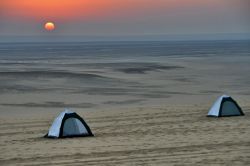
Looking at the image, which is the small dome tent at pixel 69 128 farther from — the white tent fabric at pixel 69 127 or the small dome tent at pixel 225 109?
the small dome tent at pixel 225 109

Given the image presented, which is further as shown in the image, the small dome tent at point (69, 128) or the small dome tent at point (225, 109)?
the small dome tent at point (225, 109)

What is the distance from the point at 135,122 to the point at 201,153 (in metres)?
6.69

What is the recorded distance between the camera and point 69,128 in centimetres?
1888

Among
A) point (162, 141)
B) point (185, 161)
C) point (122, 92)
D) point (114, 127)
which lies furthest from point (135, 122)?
point (122, 92)

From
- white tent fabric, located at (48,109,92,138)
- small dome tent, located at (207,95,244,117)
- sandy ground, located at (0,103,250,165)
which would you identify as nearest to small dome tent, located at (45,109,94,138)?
white tent fabric, located at (48,109,92,138)

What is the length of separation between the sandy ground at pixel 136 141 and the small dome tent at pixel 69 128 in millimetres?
456

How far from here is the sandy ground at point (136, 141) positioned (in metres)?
15.0

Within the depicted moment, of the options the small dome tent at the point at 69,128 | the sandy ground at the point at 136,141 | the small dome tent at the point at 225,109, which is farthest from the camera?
the small dome tent at the point at 225,109

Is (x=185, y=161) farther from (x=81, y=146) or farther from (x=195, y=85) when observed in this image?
(x=195, y=85)

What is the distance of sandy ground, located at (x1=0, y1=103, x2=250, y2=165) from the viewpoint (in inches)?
591

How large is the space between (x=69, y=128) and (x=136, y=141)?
250cm

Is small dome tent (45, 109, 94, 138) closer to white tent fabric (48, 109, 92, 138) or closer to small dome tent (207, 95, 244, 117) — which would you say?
white tent fabric (48, 109, 92, 138)

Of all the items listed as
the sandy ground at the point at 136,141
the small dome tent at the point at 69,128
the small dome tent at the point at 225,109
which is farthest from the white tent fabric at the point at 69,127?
the small dome tent at the point at 225,109

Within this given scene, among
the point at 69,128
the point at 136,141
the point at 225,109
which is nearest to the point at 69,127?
the point at 69,128
